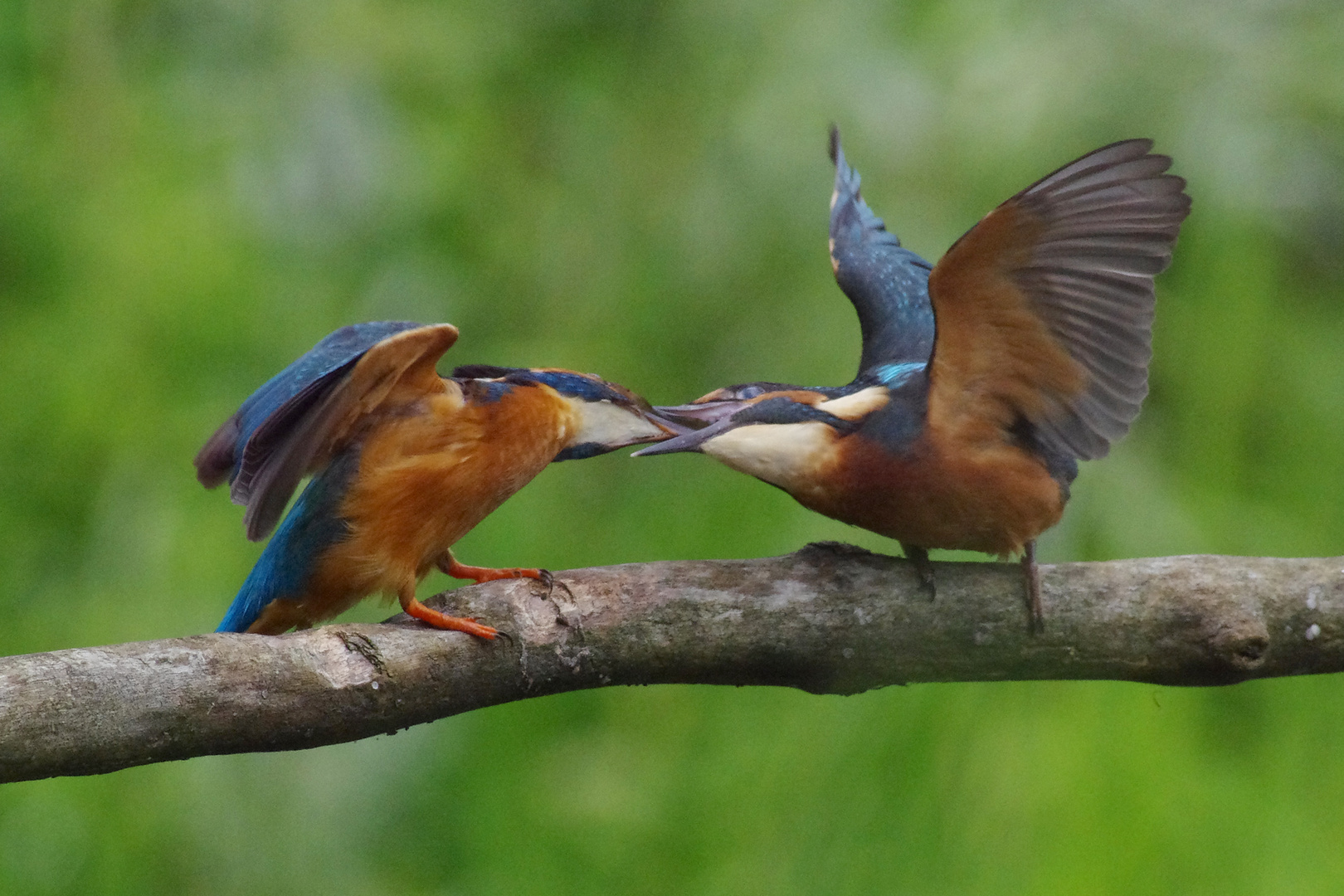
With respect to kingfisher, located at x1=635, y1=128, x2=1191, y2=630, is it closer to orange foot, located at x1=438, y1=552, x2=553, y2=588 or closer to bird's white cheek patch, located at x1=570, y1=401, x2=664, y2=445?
bird's white cheek patch, located at x1=570, y1=401, x2=664, y2=445

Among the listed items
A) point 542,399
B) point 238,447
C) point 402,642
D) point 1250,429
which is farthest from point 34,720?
point 1250,429

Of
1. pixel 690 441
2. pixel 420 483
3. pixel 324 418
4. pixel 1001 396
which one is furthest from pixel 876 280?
pixel 324 418

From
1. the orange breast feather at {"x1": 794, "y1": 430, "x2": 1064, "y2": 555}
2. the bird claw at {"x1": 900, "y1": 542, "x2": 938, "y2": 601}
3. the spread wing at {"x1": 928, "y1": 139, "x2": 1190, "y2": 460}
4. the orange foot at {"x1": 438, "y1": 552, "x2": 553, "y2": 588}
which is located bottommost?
the orange foot at {"x1": 438, "y1": 552, "x2": 553, "y2": 588}

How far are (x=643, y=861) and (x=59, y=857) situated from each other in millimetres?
1243

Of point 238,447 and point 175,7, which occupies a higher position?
point 175,7

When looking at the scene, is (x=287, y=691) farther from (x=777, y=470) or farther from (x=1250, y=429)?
(x=1250, y=429)

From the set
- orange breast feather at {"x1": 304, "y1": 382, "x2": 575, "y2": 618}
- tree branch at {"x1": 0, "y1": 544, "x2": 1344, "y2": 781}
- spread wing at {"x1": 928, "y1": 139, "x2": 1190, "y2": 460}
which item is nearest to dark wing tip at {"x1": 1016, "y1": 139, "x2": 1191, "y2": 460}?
spread wing at {"x1": 928, "y1": 139, "x2": 1190, "y2": 460}

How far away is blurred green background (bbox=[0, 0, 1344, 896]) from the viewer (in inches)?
108

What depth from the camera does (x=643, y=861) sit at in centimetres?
296

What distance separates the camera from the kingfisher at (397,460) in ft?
6.82

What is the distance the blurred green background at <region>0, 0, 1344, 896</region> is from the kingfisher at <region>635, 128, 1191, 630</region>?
0.62 metres

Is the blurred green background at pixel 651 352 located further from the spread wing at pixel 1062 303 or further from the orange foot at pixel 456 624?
the orange foot at pixel 456 624

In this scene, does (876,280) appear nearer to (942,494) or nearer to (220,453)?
(942,494)

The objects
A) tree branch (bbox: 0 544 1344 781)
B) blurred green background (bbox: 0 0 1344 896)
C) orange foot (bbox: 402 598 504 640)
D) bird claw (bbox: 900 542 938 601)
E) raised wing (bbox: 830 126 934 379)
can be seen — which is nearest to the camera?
tree branch (bbox: 0 544 1344 781)
